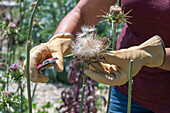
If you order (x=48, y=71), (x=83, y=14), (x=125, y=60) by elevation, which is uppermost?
(x=83, y=14)

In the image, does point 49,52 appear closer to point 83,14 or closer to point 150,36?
point 83,14

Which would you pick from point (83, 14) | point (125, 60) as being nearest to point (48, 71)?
point (83, 14)

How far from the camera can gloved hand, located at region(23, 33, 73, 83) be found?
2.91ft

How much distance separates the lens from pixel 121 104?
1349mm

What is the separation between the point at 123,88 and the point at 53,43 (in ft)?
A: 1.51

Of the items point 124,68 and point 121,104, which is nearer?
point 124,68

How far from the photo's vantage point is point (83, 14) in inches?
48.4

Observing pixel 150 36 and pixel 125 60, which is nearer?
pixel 125 60

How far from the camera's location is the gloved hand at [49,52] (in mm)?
886

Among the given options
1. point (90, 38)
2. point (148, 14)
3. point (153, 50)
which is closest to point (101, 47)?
point (90, 38)

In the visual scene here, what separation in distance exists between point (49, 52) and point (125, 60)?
255 millimetres

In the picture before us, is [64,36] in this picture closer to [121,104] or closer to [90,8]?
[90,8]

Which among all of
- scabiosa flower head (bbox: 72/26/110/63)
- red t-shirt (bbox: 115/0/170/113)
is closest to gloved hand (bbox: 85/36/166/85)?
scabiosa flower head (bbox: 72/26/110/63)

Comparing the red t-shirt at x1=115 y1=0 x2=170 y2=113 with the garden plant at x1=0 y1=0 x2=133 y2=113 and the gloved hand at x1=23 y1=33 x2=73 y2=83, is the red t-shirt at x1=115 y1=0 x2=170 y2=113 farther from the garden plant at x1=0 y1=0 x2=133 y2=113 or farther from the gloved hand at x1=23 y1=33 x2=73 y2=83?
the gloved hand at x1=23 y1=33 x2=73 y2=83
